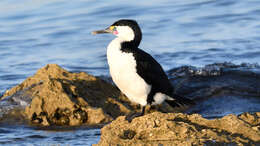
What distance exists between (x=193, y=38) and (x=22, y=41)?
4034mm

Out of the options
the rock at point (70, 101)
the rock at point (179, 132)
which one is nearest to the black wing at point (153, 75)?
the rock at point (70, 101)

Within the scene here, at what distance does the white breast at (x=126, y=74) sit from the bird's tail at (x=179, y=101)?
0.43 m

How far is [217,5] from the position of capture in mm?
14758

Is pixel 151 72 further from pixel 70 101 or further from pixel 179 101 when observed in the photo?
pixel 70 101

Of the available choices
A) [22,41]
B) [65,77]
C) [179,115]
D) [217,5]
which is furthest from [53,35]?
[179,115]

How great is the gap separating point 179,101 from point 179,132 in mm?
3288

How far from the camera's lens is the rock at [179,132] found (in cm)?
363

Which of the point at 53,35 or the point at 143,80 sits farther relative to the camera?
the point at 53,35

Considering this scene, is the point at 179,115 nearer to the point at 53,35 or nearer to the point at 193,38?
the point at 193,38

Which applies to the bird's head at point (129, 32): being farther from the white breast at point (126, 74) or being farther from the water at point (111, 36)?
the water at point (111, 36)

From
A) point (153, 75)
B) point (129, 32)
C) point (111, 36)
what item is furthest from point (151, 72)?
point (111, 36)

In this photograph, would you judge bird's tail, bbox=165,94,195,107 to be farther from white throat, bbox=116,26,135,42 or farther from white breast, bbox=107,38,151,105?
white throat, bbox=116,26,135,42

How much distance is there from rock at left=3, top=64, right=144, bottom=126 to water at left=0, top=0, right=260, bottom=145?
207 centimetres

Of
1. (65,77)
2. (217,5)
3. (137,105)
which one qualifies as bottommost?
(137,105)
